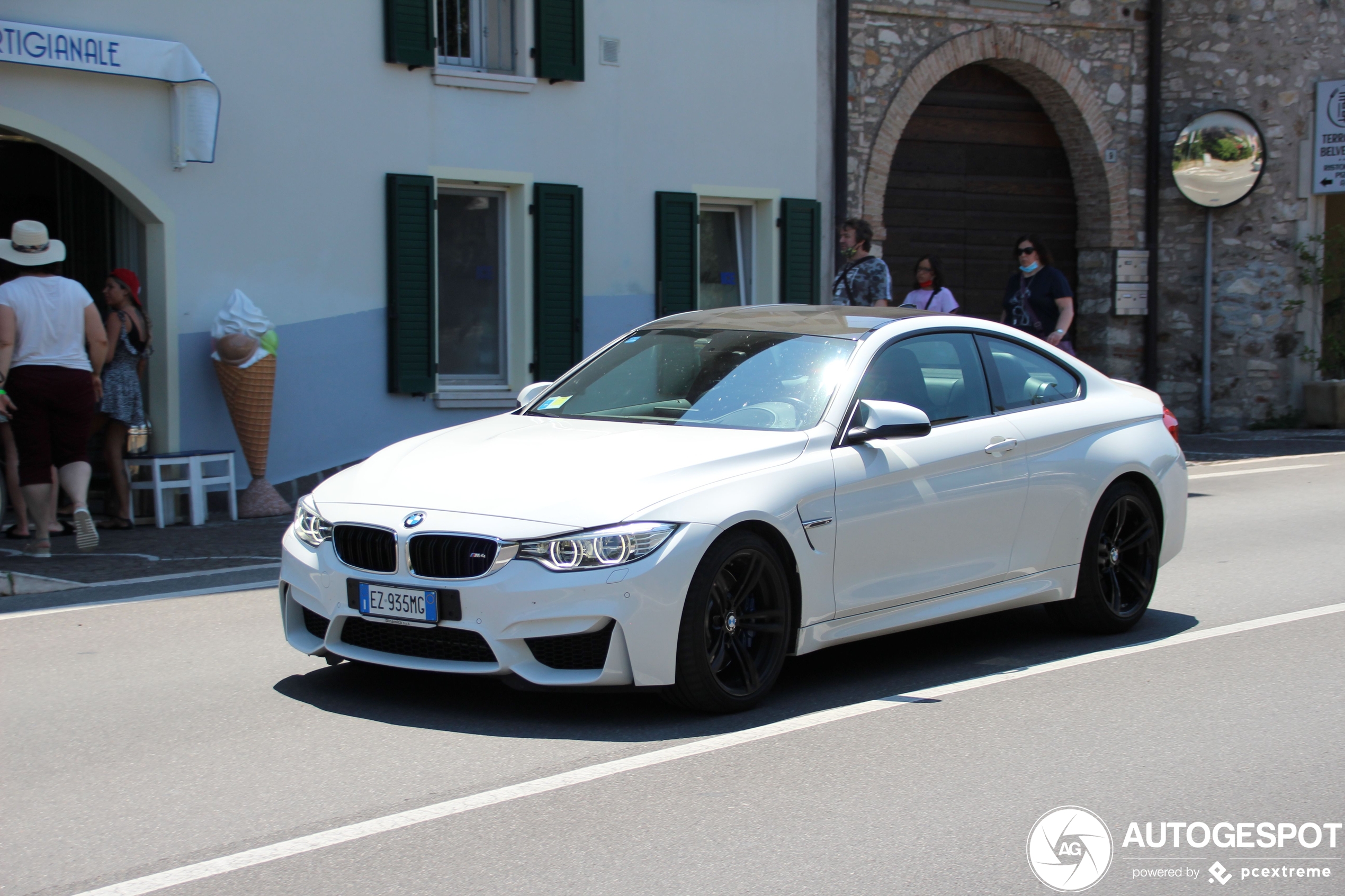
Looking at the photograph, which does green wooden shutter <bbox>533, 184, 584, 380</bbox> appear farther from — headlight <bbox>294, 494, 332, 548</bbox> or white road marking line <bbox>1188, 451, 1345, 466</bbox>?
headlight <bbox>294, 494, 332, 548</bbox>

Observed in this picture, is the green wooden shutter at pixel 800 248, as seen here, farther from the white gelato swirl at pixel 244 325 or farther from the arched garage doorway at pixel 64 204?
the arched garage doorway at pixel 64 204

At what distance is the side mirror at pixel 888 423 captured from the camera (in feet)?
19.1

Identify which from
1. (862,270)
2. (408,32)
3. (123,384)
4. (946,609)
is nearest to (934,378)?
(946,609)

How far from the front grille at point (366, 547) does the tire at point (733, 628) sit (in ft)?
3.40

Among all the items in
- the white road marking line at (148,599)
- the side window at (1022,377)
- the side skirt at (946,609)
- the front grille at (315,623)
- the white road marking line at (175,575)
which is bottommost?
the white road marking line at (175,575)

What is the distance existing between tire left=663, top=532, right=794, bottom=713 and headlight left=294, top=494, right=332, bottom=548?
1.36 meters

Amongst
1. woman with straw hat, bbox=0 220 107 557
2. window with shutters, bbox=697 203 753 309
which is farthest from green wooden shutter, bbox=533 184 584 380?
woman with straw hat, bbox=0 220 107 557

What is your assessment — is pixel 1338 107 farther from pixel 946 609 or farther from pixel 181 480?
pixel 946 609

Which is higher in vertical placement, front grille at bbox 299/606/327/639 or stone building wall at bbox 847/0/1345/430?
stone building wall at bbox 847/0/1345/430

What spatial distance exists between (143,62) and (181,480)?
3241 millimetres

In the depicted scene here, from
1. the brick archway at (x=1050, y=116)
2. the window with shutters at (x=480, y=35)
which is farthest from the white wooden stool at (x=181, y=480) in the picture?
the brick archway at (x=1050, y=116)

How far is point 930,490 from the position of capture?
609 cm

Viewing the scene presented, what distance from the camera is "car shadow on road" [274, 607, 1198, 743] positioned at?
532cm

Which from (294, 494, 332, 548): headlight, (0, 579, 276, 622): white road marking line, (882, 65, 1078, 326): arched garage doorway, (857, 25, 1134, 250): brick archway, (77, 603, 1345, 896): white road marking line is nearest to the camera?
(77, 603, 1345, 896): white road marking line
